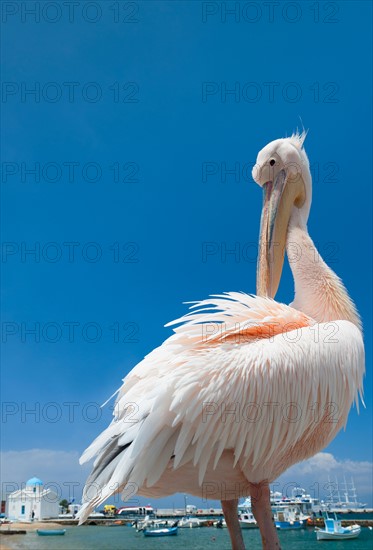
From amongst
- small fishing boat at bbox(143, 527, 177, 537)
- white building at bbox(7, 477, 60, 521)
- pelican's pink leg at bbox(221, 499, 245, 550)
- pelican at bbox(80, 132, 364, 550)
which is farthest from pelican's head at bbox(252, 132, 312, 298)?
white building at bbox(7, 477, 60, 521)

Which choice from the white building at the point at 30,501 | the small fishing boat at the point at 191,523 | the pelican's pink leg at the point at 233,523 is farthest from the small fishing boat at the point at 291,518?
the pelican's pink leg at the point at 233,523

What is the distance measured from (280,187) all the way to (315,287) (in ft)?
3.93

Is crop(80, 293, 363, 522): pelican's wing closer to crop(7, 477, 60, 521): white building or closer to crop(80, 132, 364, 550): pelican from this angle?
crop(80, 132, 364, 550): pelican

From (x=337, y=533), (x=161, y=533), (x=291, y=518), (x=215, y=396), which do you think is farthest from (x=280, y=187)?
(x=291, y=518)

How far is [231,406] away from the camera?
11.7 feet

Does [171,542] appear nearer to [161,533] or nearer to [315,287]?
[161,533]

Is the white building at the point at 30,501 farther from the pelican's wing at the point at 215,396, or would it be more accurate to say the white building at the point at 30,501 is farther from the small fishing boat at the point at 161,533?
the pelican's wing at the point at 215,396

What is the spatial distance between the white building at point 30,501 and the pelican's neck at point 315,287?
2666 inches

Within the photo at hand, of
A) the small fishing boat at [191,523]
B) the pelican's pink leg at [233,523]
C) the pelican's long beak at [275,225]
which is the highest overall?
the pelican's long beak at [275,225]

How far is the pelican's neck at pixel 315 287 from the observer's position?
15.0 feet

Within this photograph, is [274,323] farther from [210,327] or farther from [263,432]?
[263,432]

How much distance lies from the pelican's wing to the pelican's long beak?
3.67ft

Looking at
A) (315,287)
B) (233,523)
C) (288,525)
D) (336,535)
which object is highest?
(315,287)

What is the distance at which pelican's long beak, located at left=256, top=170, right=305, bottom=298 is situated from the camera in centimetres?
509
